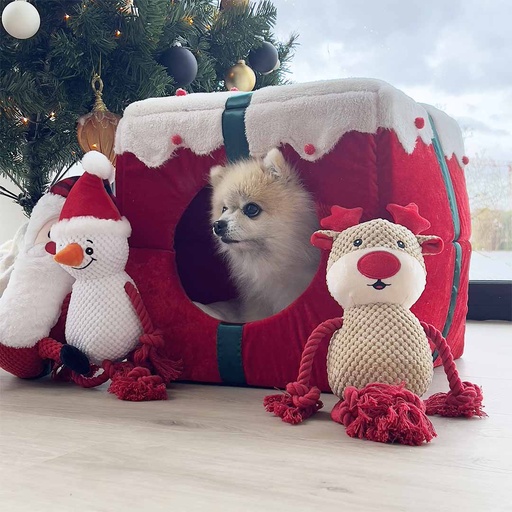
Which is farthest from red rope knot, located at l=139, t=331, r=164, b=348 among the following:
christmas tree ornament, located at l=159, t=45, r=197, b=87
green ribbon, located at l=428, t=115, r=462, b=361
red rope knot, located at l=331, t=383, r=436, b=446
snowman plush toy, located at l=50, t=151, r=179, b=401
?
christmas tree ornament, located at l=159, t=45, r=197, b=87

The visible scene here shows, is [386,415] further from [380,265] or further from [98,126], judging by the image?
[98,126]

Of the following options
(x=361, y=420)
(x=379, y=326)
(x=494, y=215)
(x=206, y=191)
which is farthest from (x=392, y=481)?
(x=494, y=215)

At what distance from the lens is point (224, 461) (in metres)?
0.90

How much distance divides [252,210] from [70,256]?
36 cm

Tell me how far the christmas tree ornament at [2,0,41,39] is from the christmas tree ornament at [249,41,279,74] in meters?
Result: 0.63

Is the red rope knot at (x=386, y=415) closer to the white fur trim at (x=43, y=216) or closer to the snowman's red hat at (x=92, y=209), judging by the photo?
the snowman's red hat at (x=92, y=209)

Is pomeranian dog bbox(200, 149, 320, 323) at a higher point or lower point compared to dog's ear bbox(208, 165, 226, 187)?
lower

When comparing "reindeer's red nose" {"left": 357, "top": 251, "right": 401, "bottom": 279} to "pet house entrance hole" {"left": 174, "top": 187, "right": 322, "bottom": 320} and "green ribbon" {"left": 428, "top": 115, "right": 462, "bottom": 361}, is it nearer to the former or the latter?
"green ribbon" {"left": 428, "top": 115, "right": 462, "bottom": 361}

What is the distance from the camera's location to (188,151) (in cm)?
140

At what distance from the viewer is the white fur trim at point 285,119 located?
123 centimetres

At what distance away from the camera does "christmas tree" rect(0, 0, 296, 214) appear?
1.54 m

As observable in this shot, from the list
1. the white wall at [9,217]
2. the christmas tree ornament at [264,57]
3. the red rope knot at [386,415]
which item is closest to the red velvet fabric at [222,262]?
the red rope knot at [386,415]

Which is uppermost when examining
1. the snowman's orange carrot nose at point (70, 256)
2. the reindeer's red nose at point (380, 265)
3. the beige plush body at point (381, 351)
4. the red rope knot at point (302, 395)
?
the reindeer's red nose at point (380, 265)

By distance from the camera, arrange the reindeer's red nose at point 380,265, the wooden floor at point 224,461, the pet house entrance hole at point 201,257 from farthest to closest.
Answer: the pet house entrance hole at point 201,257, the reindeer's red nose at point 380,265, the wooden floor at point 224,461
